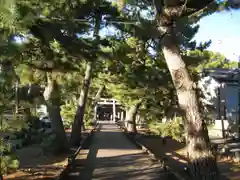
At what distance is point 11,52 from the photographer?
Answer: 570cm

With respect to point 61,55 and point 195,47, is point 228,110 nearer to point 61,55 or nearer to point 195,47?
point 195,47

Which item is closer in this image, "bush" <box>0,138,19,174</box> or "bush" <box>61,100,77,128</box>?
"bush" <box>0,138,19,174</box>

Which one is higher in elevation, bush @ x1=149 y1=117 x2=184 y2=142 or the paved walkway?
bush @ x1=149 y1=117 x2=184 y2=142

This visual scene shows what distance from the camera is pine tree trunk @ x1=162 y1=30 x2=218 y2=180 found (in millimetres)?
6359

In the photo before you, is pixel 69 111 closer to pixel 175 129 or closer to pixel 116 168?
pixel 175 129

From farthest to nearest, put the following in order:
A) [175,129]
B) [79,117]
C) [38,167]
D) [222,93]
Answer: [222,93] < [79,117] < [175,129] < [38,167]

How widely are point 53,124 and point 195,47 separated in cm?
1686

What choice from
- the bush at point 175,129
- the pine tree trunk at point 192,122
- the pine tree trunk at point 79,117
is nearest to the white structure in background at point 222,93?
the bush at point 175,129

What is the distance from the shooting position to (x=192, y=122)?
6574 mm

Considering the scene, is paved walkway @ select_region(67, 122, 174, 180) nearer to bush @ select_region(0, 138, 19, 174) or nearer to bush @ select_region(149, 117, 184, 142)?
bush @ select_region(149, 117, 184, 142)

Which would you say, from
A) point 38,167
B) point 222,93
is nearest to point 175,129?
point 38,167

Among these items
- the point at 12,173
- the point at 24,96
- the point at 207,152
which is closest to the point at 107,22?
the point at 12,173

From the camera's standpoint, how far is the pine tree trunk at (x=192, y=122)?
20.9 ft

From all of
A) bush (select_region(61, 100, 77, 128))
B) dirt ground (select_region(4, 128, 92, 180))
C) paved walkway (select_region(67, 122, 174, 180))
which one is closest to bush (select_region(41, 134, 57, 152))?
dirt ground (select_region(4, 128, 92, 180))
